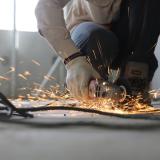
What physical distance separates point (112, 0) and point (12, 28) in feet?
8.28

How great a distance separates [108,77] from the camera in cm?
153

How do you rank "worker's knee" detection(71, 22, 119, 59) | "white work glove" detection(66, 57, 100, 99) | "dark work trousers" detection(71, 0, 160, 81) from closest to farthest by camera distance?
"white work glove" detection(66, 57, 100, 99), "dark work trousers" detection(71, 0, 160, 81), "worker's knee" detection(71, 22, 119, 59)

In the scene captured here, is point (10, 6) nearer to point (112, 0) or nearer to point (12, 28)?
point (12, 28)

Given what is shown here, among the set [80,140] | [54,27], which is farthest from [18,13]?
[80,140]

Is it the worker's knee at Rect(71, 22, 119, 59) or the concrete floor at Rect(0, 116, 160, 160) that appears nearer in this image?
the concrete floor at Rect(0, 116, 160, 160)

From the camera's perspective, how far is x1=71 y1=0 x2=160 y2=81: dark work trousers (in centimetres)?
151

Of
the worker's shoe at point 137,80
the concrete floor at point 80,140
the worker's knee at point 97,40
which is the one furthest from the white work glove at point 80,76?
the concrete floor at point 80,140

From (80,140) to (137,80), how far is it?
0.88m

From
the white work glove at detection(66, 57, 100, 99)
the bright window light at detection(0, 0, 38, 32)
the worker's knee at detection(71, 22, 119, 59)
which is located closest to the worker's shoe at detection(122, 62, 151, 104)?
the white work glove at detection(66, 57, 100, 99)

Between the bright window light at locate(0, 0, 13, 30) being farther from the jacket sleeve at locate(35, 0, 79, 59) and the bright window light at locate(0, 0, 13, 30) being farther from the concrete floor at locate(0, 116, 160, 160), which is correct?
the concrete floor at locate(0, 116, 160, 160)

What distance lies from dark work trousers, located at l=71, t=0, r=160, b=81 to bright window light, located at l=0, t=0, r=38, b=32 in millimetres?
2279

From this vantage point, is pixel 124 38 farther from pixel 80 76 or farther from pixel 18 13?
pixel 18 13

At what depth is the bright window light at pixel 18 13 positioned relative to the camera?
3.93 metres

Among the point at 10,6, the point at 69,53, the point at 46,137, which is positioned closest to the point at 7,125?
the point at 46,137
